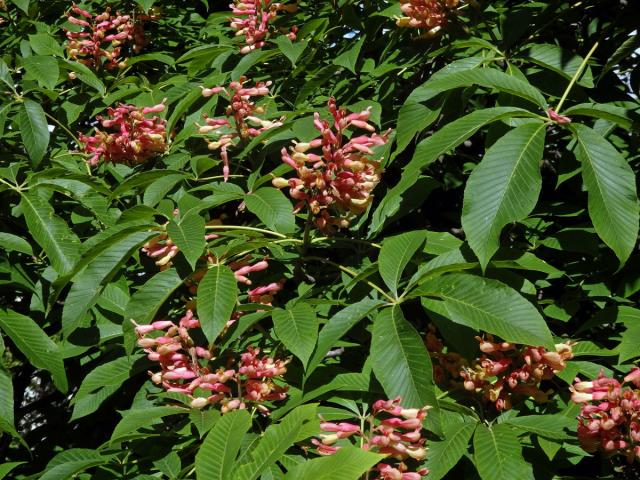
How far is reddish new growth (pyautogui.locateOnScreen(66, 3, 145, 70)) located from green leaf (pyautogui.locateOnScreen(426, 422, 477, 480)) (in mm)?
2261

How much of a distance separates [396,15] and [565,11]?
0.52 m

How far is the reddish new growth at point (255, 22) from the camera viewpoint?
9.18ft

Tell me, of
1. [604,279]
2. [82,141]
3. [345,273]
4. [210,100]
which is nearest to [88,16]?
[82,141]

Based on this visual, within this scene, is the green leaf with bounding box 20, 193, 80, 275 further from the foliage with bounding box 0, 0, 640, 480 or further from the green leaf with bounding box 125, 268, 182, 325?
the green leaf with bounding box 125, 268, 182, 325

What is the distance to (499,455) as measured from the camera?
5.03ft

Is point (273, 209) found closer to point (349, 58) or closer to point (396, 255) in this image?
point (396, 255)

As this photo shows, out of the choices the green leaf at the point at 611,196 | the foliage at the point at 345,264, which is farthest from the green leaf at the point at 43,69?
the green leaf at the point at 611,196

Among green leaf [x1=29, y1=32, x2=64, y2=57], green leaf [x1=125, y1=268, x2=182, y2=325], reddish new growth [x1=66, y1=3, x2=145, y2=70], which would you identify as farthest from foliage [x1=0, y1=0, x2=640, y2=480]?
reddish new growth [x1=66, y1=3, x2=145, y2=70]

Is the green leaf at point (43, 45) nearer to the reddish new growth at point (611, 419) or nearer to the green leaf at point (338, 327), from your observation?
the green leaf at point (338, 327)

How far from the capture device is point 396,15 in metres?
2.43

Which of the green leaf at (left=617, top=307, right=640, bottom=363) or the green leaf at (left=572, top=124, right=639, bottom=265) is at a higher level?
the green leaf at (left=572, top=124, right=639, bottom=265)

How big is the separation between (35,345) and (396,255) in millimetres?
953

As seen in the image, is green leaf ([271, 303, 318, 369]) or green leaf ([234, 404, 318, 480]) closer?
green leaf ([234, 404, 318, 480])

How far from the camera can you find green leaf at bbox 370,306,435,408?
59.2 inches
